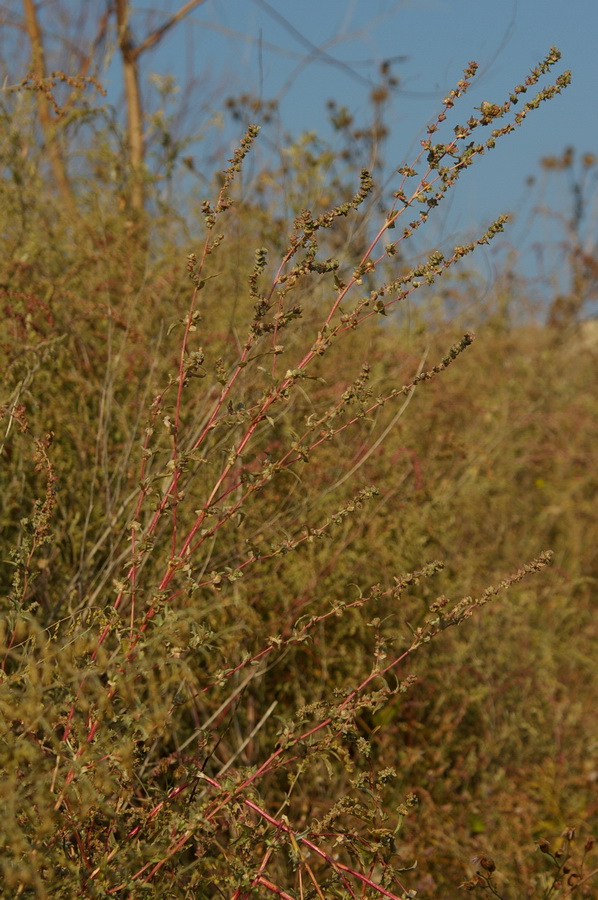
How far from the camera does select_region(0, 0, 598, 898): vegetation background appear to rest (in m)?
1.33

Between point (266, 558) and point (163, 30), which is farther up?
point (163, 30)

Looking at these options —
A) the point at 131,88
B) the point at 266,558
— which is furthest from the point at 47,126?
the point at 266,558

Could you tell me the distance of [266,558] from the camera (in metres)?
2.18

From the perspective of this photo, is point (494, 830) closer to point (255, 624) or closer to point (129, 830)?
point (255, 624)

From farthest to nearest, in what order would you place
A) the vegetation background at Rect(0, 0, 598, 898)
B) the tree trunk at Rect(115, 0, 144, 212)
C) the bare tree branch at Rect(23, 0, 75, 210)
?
the tree trunk at Rect(115, 0, 144, 212), the bare tree branch at Rect(23, 0, 75, 210), the vegetation background at Rect(0, 0, 598, 898)

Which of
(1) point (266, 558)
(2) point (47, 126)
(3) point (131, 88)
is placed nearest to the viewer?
(1) point (266, 558)

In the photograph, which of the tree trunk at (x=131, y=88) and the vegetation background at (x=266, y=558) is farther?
the tree trunk at (x=131, y=88)

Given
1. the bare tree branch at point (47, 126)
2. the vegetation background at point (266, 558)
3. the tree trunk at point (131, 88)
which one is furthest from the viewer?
the tree trunk at point (131, 88)

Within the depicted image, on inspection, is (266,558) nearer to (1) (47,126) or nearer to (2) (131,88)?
(1) (47,126)

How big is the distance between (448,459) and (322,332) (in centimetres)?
214

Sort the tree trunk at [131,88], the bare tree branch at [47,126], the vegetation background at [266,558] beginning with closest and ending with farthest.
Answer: the vegetation background at [266,558] → the bare tree branch at [47,126] → the tree trunk at [131,88]

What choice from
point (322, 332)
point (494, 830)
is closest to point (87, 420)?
point (322, 332)

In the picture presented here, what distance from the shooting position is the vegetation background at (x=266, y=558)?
1325 mm

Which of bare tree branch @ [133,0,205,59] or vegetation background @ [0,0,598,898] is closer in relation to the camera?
vegetation background @ [0,0,598,898]
